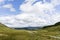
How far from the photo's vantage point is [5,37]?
3797cm

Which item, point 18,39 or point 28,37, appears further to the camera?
point 28,37

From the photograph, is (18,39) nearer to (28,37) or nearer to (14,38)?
(14,38)

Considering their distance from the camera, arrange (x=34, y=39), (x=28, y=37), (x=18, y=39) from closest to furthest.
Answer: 1. (x=18, y=39)
2. (x=28, y=37)
3. (x=34, y=39)

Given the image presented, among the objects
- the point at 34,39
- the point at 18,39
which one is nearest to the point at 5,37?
the point at 18,39

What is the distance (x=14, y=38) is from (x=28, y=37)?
380cm

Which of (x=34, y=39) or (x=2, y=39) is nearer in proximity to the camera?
(x=2, y=39)

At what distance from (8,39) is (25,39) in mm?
3873

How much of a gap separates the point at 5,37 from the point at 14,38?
2.44 m

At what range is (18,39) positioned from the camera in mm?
36406

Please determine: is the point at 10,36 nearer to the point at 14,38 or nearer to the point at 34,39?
the point at 14,38

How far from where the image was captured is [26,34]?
129 feet

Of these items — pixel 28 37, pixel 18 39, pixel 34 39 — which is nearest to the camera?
pixel 18 39

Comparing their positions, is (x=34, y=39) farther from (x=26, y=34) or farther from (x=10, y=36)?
(x=10, y=36)

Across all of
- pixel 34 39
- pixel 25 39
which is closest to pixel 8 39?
pixel 25 39
